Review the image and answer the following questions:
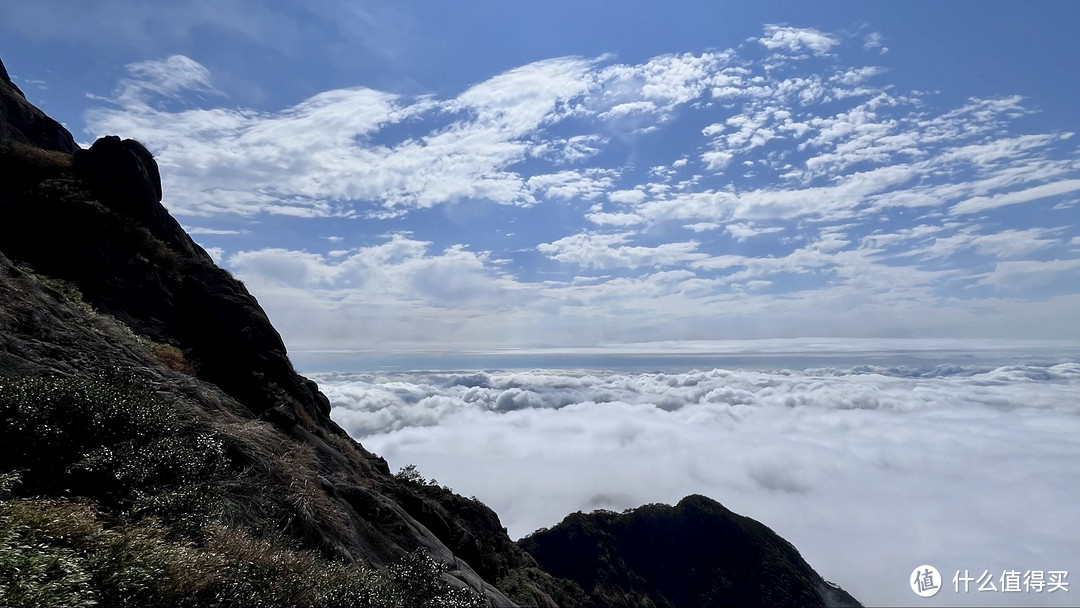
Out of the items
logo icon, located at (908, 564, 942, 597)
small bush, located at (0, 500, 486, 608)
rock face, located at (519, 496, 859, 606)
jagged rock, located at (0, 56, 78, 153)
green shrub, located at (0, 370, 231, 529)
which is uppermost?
jagged rock, located at (0, 56, 78, 153)

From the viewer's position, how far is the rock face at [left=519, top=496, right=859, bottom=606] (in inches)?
4055

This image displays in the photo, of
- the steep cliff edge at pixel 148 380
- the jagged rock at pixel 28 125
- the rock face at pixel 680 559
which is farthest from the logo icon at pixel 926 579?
the rock face at pixel 680 559

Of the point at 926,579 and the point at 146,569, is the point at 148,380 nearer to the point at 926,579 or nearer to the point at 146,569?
the point at 146,569

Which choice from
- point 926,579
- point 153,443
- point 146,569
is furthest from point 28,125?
point 926,579

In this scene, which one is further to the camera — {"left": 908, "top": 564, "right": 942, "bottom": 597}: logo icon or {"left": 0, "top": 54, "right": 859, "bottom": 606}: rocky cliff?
{"left": 908, "top": 564, "right": 942, "bottom": 597}: logo icon

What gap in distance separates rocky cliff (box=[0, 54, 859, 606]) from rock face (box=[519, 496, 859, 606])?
293ft

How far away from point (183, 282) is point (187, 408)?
1170 cm

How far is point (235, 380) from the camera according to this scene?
1914 cm

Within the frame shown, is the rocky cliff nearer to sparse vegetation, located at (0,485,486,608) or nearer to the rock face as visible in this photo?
sparse vegetation, located at (0,485,486,608)

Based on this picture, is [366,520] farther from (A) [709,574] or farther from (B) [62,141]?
(A) [709,574]

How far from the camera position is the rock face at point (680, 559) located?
338 ft

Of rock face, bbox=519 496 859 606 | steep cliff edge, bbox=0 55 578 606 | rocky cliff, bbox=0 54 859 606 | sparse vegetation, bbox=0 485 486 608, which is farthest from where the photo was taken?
rock face, bbox=519 496 859 606

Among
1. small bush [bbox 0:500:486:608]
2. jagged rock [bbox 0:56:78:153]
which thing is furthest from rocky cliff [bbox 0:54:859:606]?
jagged rock [bbox 0:56:78:153]

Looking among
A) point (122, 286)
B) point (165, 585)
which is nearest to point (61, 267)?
point (122, 286)
